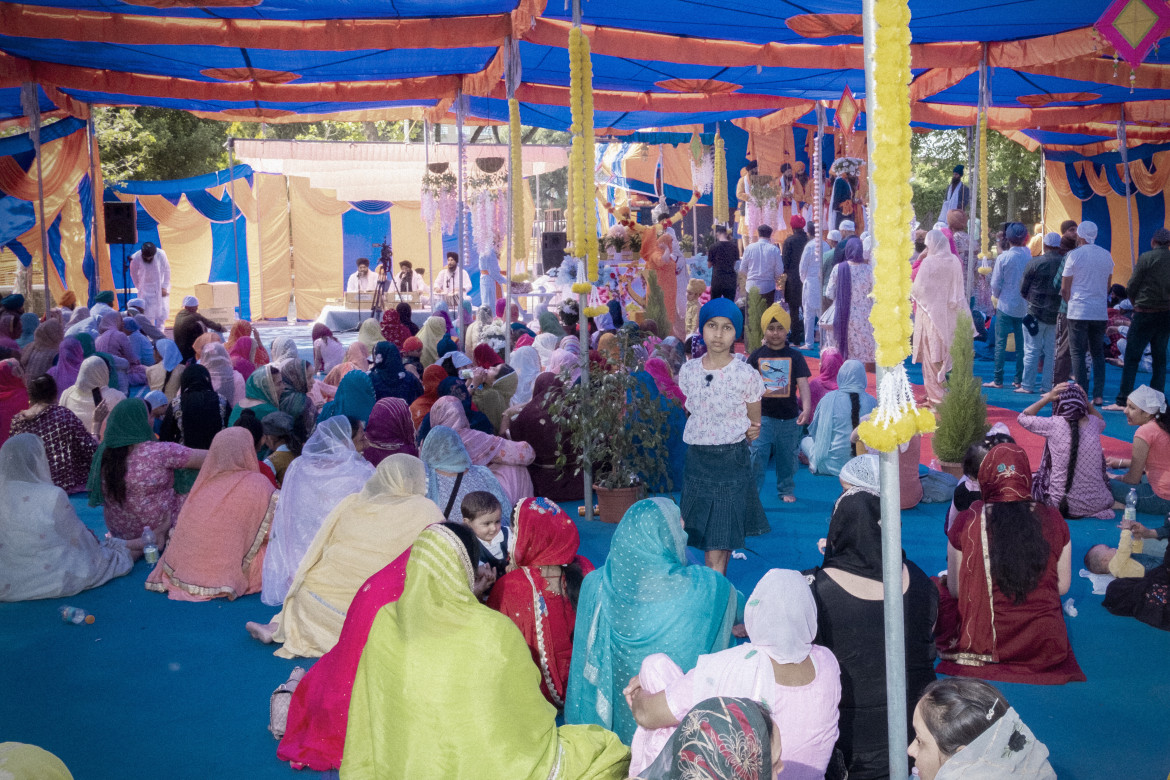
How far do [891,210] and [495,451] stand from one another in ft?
11.4

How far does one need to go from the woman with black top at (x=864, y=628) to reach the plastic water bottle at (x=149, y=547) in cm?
362

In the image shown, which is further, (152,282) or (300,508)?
(152,282)

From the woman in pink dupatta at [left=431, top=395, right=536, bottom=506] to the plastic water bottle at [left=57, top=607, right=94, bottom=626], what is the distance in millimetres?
1885

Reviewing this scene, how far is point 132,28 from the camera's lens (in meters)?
6.73

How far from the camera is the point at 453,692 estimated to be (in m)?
2.15

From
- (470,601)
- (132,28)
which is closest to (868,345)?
(132,28)

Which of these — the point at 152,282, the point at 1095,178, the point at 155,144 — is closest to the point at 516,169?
the point at 152,282

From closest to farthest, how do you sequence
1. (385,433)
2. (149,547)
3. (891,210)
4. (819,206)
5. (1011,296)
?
(891,210)
(149,547)
(385,433)
(1011,296)
(819,206)

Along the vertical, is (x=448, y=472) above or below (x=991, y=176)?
below

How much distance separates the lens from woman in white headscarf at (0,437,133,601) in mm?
4289

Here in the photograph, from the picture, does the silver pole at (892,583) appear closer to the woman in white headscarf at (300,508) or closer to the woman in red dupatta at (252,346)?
the woman in white headscarf at (300,508)

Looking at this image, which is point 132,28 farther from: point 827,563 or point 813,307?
point 813,307

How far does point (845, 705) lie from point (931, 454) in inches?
181

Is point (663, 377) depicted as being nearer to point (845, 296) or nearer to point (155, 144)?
point (845, 296)
